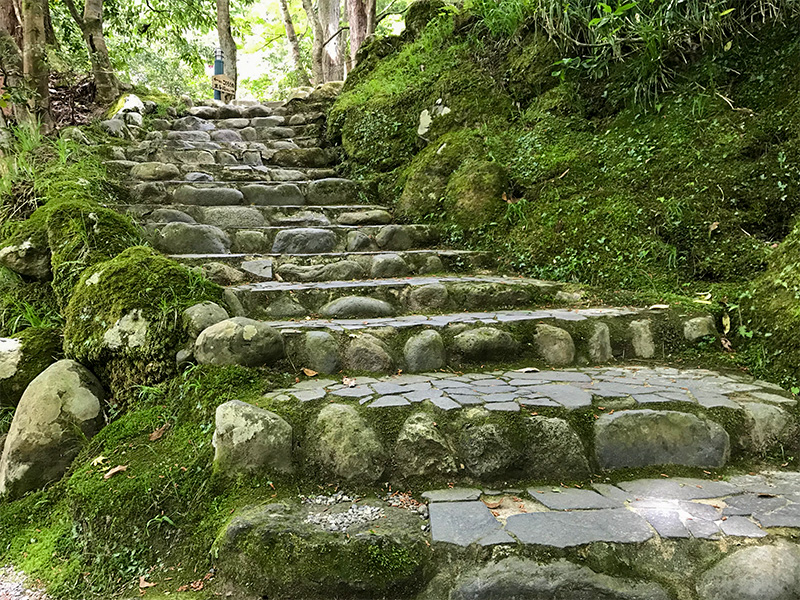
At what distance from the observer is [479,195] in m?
4.38

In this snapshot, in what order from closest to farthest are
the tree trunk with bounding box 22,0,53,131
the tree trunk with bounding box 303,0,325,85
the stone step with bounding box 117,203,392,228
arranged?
the stone step with bounding box 117,203,392,228
the tree trunk with bounding box 22,0,53,131
the tree trunk with bounding box 303,0,325,85

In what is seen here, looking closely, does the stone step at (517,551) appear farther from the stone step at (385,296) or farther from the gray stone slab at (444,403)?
the stone step at (385,296)

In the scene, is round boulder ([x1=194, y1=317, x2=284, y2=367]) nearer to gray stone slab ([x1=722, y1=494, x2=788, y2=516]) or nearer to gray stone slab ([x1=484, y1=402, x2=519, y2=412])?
gray stone slab ([x1=484, y1=402, x2=519, y2=412])

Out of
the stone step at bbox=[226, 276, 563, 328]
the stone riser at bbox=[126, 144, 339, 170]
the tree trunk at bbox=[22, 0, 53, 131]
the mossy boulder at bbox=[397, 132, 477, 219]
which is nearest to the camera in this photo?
the stone step at bbox=[226, 276, 563, 328]

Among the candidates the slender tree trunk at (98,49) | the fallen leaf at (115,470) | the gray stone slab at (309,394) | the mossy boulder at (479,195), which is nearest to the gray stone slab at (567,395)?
the gray stone slab at (309,394)

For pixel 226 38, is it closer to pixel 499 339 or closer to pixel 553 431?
pixel 499 339

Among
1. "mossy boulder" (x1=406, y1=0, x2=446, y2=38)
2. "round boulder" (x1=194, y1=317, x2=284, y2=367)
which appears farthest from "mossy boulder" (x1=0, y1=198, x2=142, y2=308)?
"mossy boulder" (x1=406, y1=0, x2=446, y2=38)

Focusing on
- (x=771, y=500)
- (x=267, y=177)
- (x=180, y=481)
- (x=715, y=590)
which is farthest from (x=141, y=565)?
(x=267, y=177)

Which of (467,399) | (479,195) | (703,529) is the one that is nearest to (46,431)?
(467,399)

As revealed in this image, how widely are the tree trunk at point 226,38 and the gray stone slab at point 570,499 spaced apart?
10.8 m

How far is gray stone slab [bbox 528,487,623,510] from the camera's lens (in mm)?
1774

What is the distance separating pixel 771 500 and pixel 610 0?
13.1 ft

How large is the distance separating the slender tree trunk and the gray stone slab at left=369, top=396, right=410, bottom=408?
7.09 meters

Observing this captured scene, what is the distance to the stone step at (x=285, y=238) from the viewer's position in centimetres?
380
